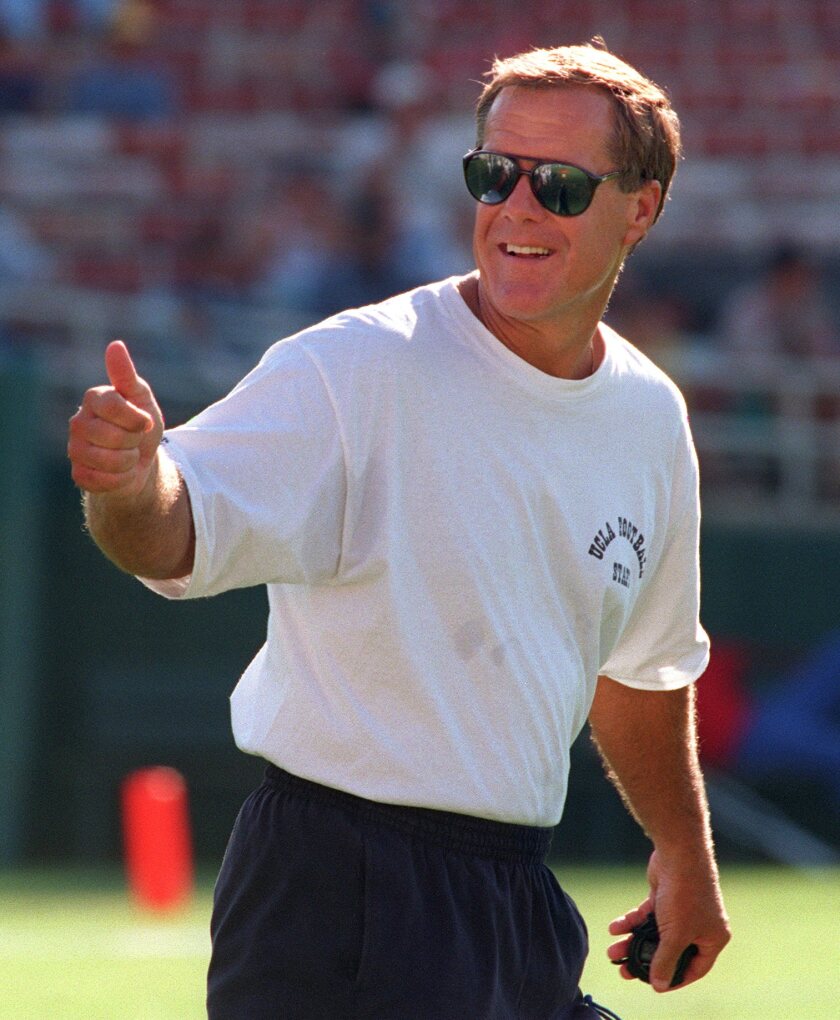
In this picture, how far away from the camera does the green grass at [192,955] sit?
289 inches

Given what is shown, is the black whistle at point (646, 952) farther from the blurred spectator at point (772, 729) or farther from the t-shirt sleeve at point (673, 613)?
the blurred spectator at point (772, 729)

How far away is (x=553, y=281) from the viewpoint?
3.28 metres

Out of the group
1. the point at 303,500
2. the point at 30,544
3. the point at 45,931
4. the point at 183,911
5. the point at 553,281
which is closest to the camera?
the point at 303,500

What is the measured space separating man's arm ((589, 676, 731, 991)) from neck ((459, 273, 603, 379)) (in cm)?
68

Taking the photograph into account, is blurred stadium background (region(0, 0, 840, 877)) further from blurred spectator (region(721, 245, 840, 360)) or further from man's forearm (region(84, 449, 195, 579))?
man's forearm (region(84, 449, 195, 579))

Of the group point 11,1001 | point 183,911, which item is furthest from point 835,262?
point 11,1001

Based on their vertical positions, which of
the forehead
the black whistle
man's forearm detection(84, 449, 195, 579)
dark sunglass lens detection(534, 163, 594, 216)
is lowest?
the black whistle

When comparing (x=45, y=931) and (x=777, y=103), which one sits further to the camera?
(x=777, y=103)

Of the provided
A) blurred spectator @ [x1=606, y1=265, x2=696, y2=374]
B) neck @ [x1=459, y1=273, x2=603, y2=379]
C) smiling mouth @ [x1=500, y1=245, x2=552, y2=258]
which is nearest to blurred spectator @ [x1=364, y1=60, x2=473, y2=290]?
blurred spectator @ [x1=606, y1=265, x2=696, y2=374]

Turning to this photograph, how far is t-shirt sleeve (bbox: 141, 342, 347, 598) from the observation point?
2.79 metres

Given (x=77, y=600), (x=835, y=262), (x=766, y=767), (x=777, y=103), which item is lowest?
(x=766, y=767)

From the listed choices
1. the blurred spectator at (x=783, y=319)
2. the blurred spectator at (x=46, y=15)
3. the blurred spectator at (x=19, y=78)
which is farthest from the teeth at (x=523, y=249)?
the blurred spectator at (x=46, y=15)

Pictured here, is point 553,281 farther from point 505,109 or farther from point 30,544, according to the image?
point 30,544

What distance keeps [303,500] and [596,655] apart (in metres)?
0.72
